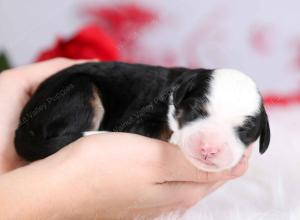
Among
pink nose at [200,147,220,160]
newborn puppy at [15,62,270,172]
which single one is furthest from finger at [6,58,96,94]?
pink nose at [200,147,220,160]

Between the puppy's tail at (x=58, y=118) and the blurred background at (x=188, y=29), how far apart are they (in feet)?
3.25

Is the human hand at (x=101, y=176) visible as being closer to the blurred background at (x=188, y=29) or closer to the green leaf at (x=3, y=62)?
the blurred background at (x=188, y=29)

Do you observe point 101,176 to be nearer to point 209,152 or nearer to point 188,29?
point 209,152

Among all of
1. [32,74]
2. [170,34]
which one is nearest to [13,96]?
[32,74]

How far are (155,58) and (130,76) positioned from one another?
109cm

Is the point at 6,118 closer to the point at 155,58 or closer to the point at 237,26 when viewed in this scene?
the point at 155,58

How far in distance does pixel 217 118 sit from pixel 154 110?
344 mm

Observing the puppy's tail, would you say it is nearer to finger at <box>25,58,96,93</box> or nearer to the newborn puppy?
the newborn puppy

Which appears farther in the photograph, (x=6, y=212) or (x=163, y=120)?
(x=163, y=120)

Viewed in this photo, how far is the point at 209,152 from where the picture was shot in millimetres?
1187

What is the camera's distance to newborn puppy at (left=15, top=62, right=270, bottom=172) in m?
1.26

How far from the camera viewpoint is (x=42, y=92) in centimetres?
163

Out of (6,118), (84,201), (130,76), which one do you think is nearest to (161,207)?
(84,201)

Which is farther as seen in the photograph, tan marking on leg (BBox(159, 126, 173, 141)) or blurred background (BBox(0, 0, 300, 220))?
blurred background (BBox(0, 0, 300, 220))
